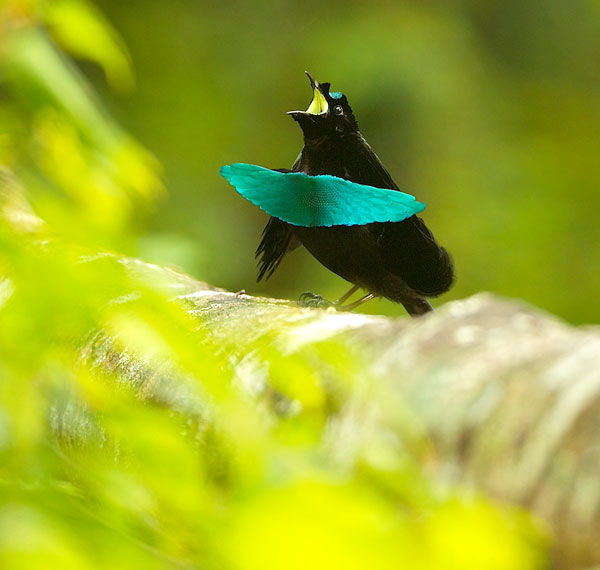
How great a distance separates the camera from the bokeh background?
→ 4.06 meters

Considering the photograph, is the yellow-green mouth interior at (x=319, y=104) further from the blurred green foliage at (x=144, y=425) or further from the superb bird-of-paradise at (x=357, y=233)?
the blurred green foliage at (x=144, y=425)

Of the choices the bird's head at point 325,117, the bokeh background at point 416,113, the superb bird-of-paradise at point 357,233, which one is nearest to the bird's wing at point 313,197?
the superb bird-of-paradise at point 357,233

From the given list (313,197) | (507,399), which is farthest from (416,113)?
(507,399)

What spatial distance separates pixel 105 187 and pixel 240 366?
35.2 inches

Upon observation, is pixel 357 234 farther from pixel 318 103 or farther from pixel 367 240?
pixel 318 103

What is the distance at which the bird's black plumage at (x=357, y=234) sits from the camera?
50.4 inches

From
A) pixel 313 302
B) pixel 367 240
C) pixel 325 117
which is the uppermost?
pixel 325 117

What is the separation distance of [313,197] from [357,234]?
150mm

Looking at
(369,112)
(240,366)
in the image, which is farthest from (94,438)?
(369,112)

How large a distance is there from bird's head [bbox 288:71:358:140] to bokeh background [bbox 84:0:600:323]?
98.0 inches

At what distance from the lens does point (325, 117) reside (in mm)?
1300

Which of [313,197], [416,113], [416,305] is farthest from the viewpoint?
[416,113]

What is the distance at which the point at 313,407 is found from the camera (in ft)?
2.37

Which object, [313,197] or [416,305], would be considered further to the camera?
[416,305]
